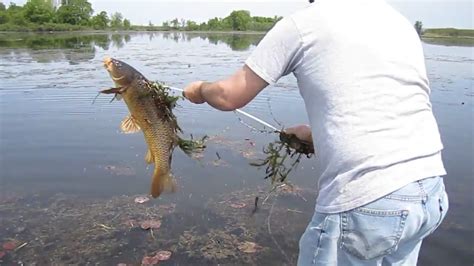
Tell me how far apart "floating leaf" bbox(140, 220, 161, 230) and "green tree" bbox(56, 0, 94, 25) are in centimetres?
9156

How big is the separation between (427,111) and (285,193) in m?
5.14

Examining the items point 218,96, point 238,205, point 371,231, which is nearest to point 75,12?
point 238,205

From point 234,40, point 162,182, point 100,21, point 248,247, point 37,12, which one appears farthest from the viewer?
point 100,21

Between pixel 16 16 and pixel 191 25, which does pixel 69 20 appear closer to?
pixel 16 16

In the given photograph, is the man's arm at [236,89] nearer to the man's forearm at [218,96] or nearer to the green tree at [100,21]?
the man's forearm at [218,96]

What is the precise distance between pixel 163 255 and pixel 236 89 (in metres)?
3.57

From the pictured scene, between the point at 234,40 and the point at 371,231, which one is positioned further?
the point at 234,40

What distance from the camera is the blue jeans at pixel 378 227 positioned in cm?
227

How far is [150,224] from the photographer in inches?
246

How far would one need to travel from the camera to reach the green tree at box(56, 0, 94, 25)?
89.7 m

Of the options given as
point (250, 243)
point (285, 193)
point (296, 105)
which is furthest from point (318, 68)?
point (296, 105)

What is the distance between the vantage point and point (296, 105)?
46.8ft

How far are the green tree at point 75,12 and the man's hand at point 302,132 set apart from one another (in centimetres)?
9439

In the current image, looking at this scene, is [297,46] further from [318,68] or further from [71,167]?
[71,167]
